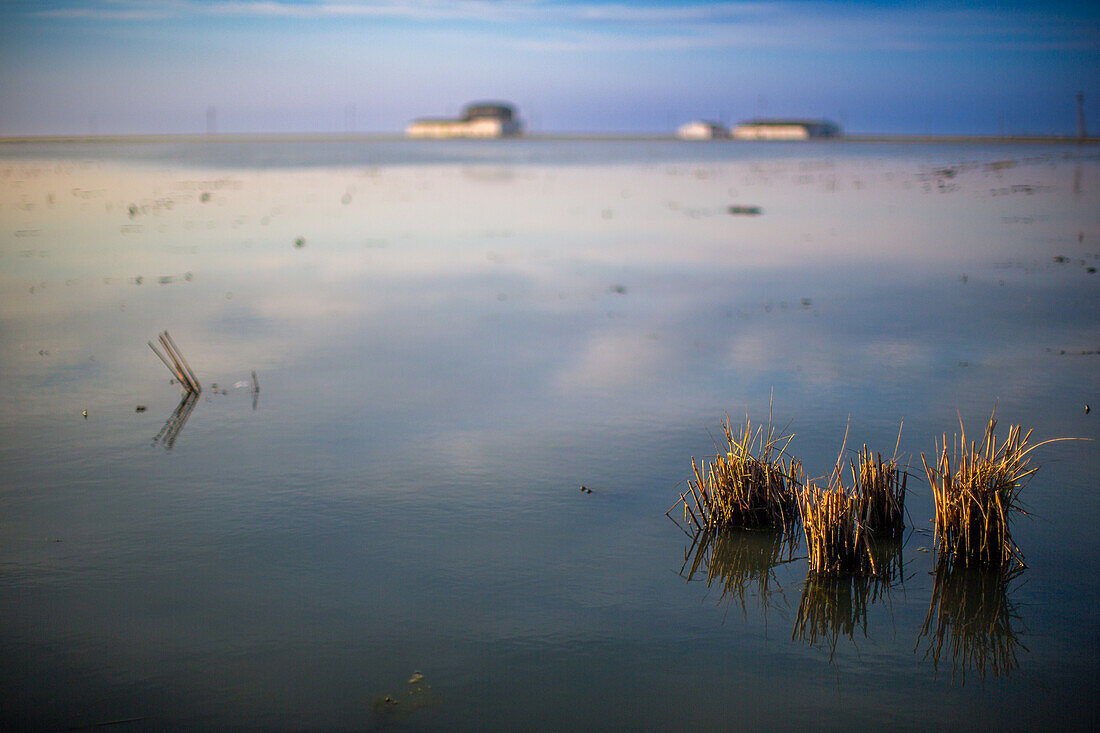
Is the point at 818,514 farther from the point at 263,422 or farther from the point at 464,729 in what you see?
the point at 263,422

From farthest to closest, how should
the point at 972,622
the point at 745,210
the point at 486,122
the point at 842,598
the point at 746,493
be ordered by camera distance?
the point at 486,122 < the point at 745,210 < the point at 746,493 < the point at 842,598 < the point at 972,622

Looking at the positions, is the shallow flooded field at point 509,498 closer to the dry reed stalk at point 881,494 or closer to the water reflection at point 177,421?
the water reflection at point 177,421

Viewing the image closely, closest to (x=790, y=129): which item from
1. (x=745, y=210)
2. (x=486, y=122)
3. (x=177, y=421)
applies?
(x=486, y=122)

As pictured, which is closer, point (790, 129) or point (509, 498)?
point (509, 498)

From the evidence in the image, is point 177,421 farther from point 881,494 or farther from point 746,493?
point 881,494

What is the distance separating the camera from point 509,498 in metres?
8.23

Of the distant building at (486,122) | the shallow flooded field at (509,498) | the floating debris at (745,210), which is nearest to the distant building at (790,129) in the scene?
the distant building at (486,122)

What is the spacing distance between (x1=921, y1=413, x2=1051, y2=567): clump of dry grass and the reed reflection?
1.45 ft

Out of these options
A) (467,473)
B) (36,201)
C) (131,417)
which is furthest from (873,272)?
(36,201)

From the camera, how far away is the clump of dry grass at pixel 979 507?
6605mm

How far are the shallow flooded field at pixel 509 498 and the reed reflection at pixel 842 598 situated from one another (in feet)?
0.08

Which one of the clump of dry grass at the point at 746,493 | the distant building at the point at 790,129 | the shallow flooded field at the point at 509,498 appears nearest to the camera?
the shallow flooded field at the point at 509,498

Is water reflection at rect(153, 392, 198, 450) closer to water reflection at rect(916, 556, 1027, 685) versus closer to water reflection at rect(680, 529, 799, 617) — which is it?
water reflection at rect(680, 529, 799, 617)

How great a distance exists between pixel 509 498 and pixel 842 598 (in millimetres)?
2955
